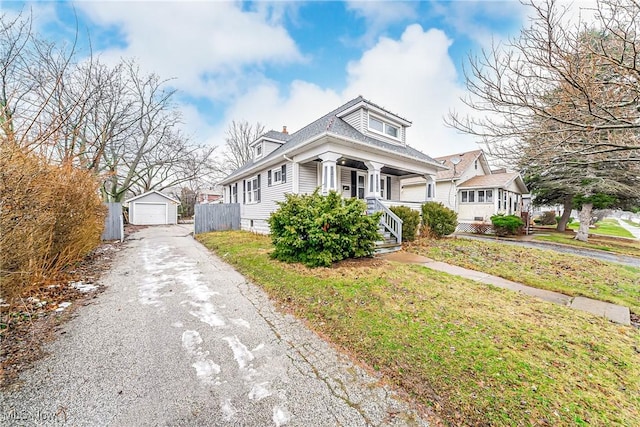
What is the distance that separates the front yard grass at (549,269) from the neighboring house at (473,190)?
34.3 ft

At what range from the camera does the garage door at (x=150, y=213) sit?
968 inches

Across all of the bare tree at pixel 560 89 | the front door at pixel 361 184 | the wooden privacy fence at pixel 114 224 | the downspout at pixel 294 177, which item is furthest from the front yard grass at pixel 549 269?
the wooden privacy fence at pixel 114 224

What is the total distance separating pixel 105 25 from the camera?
23.9 feet

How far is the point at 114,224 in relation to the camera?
1191cm

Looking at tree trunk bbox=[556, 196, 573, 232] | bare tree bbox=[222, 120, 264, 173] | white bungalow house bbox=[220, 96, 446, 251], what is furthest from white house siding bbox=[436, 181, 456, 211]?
bare tree bbox=[222, 120, 264, 173]

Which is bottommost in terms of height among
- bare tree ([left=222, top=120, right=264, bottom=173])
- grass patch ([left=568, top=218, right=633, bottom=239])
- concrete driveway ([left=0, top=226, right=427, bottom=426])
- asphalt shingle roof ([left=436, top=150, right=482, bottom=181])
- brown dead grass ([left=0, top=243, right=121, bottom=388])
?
grass patch ([left=568, top=218, right=633, bottom=239])

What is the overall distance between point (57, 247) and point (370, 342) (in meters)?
6.62

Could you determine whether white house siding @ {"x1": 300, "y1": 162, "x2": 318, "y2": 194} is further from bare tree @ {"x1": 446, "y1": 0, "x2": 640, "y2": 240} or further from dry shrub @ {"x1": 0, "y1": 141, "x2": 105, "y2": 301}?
dry shrub @ {"x1": 0, "y1": 141, "x2": 105, "y2": 301}

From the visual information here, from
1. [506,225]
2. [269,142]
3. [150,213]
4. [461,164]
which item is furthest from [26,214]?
[150,213]

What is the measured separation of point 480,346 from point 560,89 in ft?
12.9

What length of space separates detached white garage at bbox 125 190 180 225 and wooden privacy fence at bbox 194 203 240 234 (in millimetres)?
14818

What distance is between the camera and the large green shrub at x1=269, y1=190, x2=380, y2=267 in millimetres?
6016

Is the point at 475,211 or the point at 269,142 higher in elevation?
the point at 269,142

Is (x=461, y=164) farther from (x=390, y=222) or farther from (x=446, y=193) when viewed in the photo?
(x=390, y=222)
